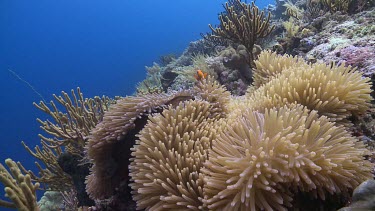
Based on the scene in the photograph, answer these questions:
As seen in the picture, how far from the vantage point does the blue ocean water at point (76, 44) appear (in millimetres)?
42625

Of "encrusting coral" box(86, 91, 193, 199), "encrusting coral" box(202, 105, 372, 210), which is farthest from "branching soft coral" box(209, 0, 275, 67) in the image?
"encrusting coral" box(202, 105, 372, 210)

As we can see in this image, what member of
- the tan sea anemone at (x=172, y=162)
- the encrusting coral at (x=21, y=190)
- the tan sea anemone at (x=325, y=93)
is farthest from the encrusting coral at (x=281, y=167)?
the encrusting coral at (x=21, y=190)

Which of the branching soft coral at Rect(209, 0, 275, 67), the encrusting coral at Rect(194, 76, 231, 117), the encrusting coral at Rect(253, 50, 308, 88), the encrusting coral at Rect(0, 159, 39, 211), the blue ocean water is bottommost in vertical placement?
the encrusting coral at Rect(0, 159, 39, 211)

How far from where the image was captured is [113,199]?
2.65 m

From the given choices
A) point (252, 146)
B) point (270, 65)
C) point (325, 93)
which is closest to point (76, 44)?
point (270, 65)

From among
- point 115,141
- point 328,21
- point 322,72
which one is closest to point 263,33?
point 328,21

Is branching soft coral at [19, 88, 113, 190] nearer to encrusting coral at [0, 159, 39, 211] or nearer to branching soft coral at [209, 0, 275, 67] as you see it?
encrusting coral at [0, 159, 39, 211]

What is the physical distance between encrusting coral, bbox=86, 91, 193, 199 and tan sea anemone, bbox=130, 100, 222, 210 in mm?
397

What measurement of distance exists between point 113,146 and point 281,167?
5.38 ft

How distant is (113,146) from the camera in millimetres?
2719

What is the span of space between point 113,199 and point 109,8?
272ft

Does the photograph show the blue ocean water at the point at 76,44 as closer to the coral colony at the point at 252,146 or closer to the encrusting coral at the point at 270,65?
the coral colony at the point at 252,146

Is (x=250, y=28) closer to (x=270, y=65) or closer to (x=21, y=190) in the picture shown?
(x=270, y=65)

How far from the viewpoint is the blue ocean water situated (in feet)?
140
